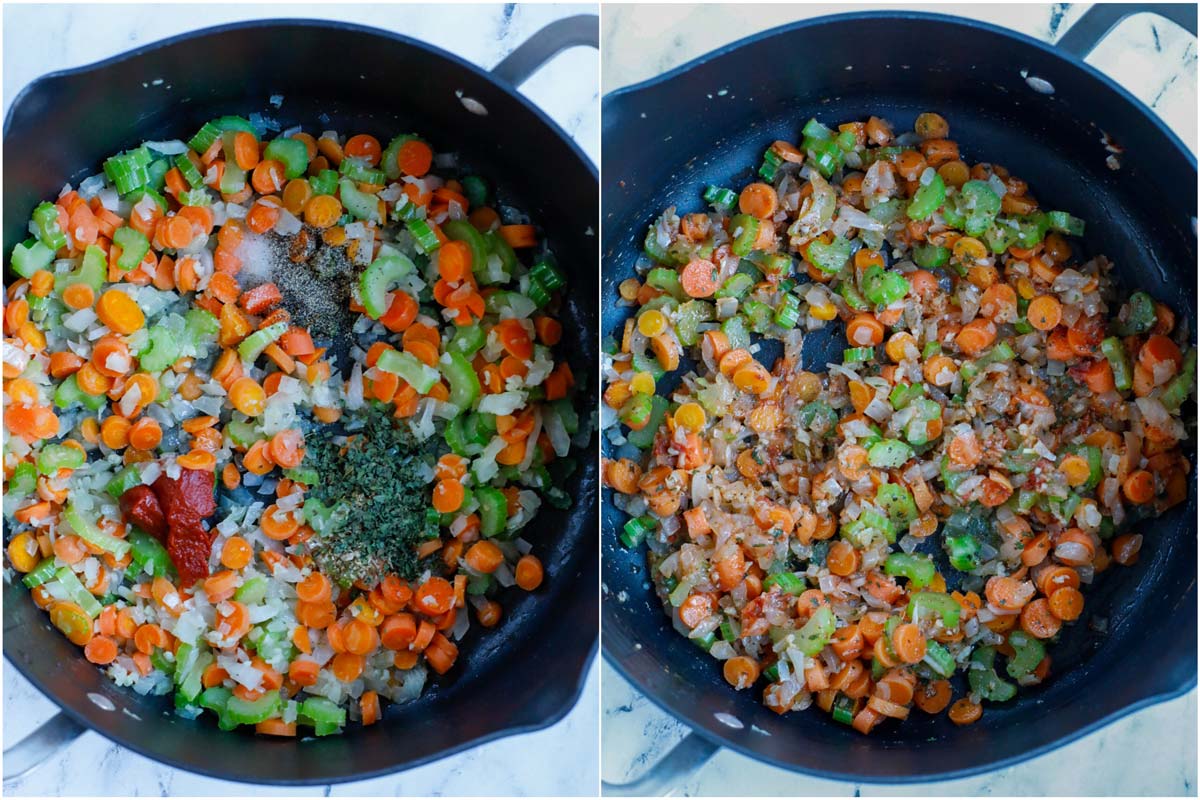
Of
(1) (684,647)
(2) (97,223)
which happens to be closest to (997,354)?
(1) (684,647)

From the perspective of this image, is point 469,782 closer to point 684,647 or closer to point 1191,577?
point 684,647

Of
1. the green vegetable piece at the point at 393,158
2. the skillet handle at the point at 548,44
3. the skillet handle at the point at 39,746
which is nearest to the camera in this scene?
the skillet handle at the point at 39,746

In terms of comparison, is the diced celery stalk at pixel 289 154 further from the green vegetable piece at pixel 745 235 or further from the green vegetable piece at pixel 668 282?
the green vegetable piece at pixel 745 235

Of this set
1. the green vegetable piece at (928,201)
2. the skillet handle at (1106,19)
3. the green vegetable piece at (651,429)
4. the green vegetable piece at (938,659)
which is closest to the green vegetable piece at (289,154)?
the green vegetable piece at (651,429)

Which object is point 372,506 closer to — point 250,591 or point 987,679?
point 250,591

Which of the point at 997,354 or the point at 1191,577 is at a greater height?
the point at 997,354

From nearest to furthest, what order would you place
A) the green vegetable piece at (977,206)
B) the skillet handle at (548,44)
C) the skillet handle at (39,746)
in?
the skillet handle at (39,746) < the skillet handle at (548,44) < the green vegetable piece at (977,206)

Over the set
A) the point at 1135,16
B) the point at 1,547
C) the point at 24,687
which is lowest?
the point at 24,687
